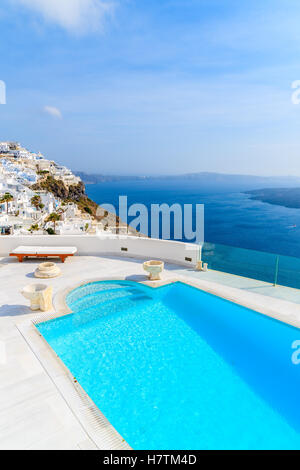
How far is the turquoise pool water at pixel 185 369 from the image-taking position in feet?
12.4

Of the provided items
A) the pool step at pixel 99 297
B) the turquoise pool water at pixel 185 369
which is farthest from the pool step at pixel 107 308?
the pool step at pixel 99 297

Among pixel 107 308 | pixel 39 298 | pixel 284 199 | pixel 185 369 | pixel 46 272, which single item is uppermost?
pixel 284 199

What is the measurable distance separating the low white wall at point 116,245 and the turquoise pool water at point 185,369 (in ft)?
10.2

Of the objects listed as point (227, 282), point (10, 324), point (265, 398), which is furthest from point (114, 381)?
point (227, 282)

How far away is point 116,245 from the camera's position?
11.7m

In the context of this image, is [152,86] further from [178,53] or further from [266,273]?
[266,273]

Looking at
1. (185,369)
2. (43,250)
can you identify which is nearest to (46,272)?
(43,250)

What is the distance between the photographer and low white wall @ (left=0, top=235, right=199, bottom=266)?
1081 cm

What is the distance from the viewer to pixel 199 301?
25.8 feet

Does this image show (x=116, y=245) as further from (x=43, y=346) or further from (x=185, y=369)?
(x=185, y=369)

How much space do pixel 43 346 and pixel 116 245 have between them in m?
6.65

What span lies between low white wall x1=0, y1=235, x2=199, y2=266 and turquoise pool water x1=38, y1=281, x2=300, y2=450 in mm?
3123

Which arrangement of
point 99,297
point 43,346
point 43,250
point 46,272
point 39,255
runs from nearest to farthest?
point 43,346 < point 99,297 < point 46,272 < point 39,255 < point 43,250

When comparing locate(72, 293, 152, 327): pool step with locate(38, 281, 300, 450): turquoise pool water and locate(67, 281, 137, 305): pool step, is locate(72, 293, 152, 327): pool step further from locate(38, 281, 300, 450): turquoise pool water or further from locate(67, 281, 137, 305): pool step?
locate(67, 281, 137, 305): pool step
